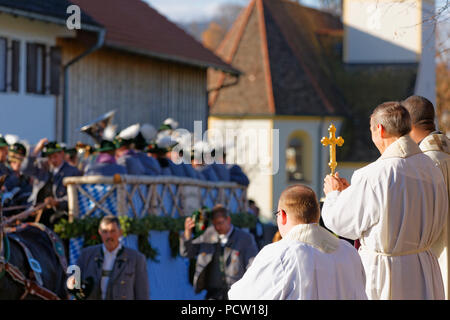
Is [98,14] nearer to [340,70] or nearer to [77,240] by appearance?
[77,240]

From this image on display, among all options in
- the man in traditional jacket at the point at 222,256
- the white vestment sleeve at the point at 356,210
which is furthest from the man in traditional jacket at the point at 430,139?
the man in traditional jacket at the point at 222,256

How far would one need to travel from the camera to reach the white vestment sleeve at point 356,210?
571 cm

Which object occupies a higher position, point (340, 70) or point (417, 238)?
point (340, 70)

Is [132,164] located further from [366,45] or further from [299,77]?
[366,45]

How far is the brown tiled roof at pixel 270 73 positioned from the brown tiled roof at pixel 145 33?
15004 mm

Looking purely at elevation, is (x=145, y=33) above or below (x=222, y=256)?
above

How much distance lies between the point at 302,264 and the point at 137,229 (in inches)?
284

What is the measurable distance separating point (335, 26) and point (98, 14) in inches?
1261

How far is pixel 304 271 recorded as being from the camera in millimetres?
4848

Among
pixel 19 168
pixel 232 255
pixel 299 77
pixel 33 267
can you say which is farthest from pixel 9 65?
pixel 299 77

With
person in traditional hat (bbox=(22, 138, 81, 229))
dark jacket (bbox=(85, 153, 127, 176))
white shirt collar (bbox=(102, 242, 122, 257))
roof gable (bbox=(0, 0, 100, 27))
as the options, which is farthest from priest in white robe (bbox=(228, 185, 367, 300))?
roof gable (bbox=(0, 0, 100, 27))

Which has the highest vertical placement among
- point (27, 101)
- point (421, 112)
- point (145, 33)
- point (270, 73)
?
point (270, 73)

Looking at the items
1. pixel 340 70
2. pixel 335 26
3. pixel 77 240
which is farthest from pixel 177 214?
pixel 335 26

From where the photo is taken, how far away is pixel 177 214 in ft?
43.4
